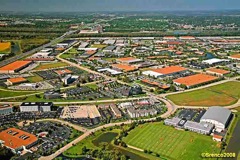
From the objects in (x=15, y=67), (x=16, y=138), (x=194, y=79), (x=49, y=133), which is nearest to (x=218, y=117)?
(x=194, y=79)

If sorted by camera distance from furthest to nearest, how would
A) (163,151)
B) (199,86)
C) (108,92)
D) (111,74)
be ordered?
(111,74)
(199,86)
(108,92)
(163,151)

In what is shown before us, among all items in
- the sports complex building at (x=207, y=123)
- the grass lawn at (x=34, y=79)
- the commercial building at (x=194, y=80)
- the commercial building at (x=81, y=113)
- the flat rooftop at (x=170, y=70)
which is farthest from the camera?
the flat rooftop at (x=170, y=70)

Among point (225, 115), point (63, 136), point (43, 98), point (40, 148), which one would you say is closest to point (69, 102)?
point (43, 98)

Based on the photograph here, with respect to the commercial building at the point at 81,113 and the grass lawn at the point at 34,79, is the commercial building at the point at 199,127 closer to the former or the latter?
the commercial building at the point at 81,113

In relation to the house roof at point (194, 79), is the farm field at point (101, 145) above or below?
below

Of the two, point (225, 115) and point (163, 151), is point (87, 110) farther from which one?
point (225, 115)

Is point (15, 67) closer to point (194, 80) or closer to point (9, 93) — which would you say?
point (9, 93)

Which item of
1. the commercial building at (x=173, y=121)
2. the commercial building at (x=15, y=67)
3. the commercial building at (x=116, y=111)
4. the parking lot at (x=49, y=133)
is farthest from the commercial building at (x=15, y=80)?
the commercial building at (x=173, y=121)
